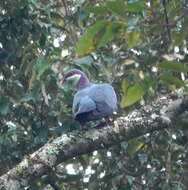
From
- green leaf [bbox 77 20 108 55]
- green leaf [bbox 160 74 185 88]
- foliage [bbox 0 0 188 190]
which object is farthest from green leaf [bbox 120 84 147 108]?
foliage [bbox 0 0 188 190]

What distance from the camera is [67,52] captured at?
5.85m

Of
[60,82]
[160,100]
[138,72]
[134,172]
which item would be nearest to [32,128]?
[60,82]

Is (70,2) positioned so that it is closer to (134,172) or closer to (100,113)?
(100,113)

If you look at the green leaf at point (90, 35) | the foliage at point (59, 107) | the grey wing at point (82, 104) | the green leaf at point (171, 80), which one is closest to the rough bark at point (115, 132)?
the foliage at point (59, 107)

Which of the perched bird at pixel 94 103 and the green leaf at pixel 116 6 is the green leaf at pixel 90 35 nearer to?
the green leaf at pixel 116 6

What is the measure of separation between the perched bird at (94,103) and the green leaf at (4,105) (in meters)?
0.60

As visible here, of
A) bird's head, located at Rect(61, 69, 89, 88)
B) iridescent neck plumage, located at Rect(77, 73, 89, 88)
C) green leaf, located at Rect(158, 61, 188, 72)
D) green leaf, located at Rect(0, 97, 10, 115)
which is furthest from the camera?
iridescent neck plumage, located at Rect(77, 73, 89, 88)

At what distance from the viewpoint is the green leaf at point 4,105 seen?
191 inches

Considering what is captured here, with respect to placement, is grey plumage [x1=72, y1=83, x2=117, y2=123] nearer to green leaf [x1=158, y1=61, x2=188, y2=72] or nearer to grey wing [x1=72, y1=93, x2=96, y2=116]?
grey wing [x1=72, y1=93, x2=96, y2=116]

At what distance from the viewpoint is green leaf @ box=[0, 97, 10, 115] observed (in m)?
4.85

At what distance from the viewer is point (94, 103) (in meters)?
4.95

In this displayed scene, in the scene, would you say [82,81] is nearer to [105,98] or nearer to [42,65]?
[105,98]

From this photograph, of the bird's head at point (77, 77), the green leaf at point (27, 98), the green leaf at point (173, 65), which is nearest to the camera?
the green leaf at point (173, 65)

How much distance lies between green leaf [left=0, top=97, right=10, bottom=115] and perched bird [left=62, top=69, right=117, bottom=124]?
0.60m
